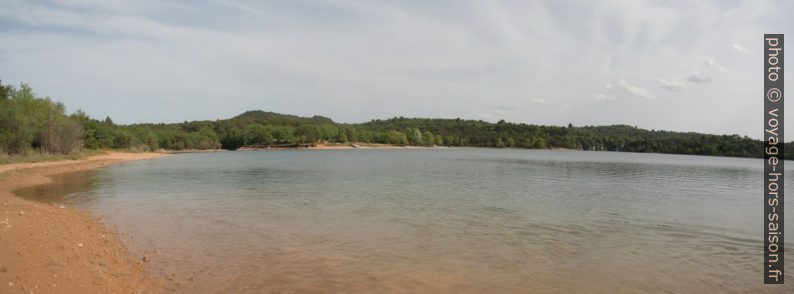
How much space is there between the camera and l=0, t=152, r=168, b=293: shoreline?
764 cm


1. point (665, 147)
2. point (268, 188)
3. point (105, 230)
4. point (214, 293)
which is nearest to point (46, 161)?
point (268, 188)

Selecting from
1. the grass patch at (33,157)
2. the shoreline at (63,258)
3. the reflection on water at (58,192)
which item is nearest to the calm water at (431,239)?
the reflection on water at (58,192)

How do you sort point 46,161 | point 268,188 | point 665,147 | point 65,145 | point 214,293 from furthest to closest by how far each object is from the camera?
point 665,147 → point 65,145 → point 46,161 → point 268,188 → point 214,293

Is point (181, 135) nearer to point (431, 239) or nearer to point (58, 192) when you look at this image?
point (58, 192)

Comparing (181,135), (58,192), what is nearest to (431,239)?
(58,192)

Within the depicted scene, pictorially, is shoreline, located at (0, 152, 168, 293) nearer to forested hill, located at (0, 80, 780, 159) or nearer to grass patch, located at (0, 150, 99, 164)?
grass patch, located at (0, 150, 99, 164)

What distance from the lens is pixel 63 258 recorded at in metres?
9.12

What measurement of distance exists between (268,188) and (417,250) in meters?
17.4

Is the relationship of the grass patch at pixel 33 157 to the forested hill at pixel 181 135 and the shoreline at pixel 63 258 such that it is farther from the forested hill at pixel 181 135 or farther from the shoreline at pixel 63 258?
the shoreline at pixel 63 258

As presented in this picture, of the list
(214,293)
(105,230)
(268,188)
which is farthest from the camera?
(268,188)

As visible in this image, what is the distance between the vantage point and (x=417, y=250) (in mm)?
12250

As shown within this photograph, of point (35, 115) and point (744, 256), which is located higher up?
point (35, 115)

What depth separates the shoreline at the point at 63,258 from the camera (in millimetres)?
7645

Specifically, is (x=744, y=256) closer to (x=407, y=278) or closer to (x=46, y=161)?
(x=407, y=278)
